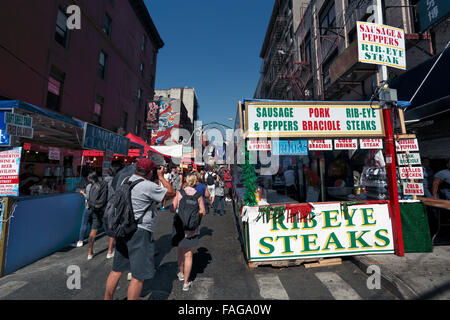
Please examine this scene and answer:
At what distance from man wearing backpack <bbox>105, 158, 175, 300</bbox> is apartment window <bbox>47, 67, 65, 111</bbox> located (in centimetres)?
1194

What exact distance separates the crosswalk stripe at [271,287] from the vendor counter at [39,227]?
5.23 meters

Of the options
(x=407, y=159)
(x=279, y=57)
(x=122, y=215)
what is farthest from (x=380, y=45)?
(x=279, y=57)

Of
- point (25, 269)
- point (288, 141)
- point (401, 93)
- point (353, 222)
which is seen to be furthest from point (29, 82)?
point (401, 93)

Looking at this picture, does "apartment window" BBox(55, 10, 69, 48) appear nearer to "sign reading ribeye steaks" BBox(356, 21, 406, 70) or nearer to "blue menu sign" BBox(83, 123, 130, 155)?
"blue menu sign" BBox(83, 123, 130, 155)

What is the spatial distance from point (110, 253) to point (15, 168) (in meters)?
2.86

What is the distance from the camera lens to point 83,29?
13.4m

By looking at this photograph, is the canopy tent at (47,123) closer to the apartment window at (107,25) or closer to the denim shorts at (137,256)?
the denim shorts at (137,256)

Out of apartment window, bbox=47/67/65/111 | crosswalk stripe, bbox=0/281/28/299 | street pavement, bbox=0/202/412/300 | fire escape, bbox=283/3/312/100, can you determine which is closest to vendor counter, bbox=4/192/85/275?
street pavement, bbox=0/202/412/300

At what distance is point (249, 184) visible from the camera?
16.6ft

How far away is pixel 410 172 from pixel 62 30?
17.5m

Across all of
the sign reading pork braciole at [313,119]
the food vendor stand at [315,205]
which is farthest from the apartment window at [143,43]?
the sign reading pork braciole at [313,119]

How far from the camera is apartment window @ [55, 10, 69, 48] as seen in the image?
37.9 ft

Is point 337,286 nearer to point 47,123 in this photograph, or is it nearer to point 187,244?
point 187,244

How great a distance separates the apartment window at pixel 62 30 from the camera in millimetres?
11555
